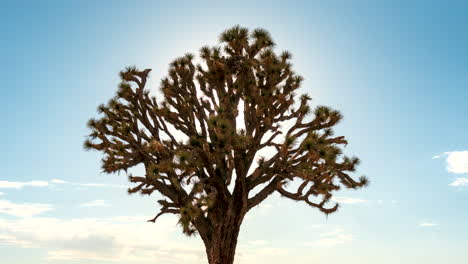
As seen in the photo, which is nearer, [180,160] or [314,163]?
[180,160]

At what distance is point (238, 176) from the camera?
1258 centimetres

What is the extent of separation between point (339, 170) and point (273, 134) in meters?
2.30

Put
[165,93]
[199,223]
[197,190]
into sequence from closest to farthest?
[197,190] < [199,223] < [165,93]

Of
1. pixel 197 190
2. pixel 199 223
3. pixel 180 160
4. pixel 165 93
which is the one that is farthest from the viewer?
pixel 165 93

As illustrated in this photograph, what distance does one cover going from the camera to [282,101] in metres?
12.9

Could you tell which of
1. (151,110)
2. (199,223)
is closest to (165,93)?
(151,110)

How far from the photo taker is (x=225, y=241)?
40.7 feet

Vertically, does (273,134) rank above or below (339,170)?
above

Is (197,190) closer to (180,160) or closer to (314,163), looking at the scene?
(180,160)

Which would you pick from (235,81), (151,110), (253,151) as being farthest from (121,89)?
(253,151)

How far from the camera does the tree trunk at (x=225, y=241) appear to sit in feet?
40.4

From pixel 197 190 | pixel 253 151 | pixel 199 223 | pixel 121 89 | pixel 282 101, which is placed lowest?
pixel 199 223

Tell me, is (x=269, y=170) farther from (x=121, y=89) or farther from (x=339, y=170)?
(x=121, y=89)

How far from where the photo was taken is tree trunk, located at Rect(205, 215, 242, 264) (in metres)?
12.3
